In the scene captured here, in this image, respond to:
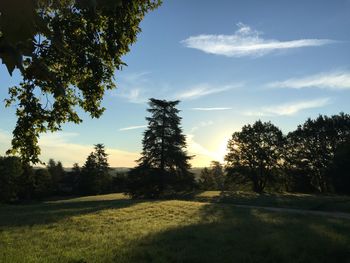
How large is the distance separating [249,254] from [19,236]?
866 cm

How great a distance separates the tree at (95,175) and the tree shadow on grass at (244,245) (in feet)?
224

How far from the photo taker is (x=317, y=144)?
65.6 m

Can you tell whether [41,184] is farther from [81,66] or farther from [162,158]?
[81,66]

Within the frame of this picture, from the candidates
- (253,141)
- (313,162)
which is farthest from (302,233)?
(313,162)

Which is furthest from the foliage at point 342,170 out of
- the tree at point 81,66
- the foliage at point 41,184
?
the foliage at point 41,184

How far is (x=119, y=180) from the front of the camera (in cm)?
8394

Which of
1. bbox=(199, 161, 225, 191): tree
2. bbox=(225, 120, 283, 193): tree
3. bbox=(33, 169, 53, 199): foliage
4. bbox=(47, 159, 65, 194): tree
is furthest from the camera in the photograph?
bbox=(199, 161, 225, 191): tree

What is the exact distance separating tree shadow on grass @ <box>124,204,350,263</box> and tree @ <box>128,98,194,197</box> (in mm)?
34162

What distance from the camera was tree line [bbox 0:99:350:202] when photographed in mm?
49250

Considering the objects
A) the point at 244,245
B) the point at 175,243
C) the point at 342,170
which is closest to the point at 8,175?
the point at 342,170

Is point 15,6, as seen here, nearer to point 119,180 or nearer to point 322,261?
point 322,261

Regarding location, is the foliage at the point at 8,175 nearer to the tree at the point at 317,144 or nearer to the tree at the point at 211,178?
the tree at the point at 211,178

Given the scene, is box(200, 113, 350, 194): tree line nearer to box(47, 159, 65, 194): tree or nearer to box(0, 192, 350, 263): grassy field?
box(47, 159, 65, 194): tree

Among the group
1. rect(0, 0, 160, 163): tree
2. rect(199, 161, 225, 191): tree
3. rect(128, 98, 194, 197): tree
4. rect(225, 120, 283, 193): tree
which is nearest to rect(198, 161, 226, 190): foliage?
rect(199, 161, 225, 191): tree
